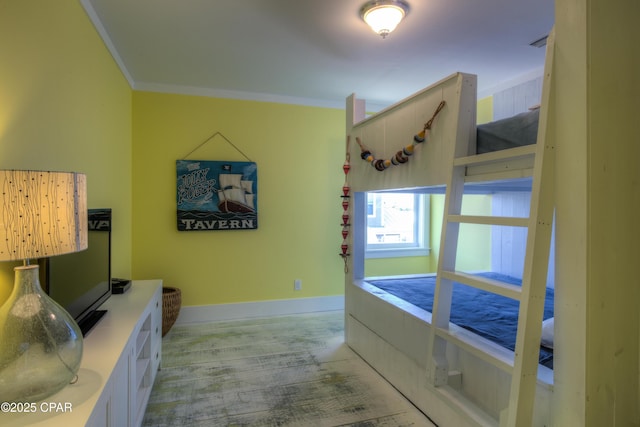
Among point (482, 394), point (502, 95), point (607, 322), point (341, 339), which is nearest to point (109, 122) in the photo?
point (341, 339)

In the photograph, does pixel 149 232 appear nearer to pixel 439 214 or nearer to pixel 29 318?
pixel 29 318

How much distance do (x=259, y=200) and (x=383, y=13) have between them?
234 centimetres

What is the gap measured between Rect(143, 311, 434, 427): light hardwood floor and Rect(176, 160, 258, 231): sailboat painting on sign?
1.07 m

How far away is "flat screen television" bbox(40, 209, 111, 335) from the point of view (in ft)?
4.96

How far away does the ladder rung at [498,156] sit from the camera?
1.40m

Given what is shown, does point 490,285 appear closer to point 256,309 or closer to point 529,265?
point 529,265

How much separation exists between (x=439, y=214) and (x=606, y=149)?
3.48 m

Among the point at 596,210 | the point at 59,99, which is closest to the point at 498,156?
the point at 596,210

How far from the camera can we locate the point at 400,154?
226 centimetres

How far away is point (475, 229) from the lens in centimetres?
410

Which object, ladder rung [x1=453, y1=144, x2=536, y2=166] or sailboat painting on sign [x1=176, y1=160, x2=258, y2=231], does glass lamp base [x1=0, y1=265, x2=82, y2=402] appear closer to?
ladder rung [x1=453, y1=144, x2=536, y2=166]

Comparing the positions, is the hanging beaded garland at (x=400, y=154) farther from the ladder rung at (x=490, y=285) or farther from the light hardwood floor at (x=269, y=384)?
the light hardwood floor at (x=269, y=384)

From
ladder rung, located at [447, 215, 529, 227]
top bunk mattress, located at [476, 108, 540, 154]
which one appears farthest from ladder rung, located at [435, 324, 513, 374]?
top bunk mattress, located at [476, 108, 540, 154]

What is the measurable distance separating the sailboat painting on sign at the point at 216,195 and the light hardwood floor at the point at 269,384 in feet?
3.50
